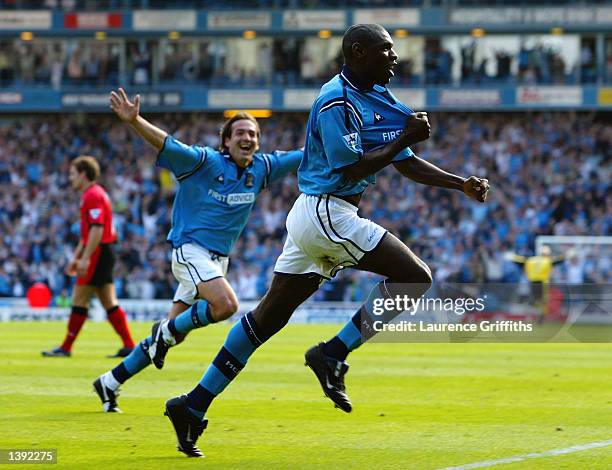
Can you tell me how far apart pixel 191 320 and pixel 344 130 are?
8.53 ft

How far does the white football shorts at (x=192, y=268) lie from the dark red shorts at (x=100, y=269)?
4545 mm

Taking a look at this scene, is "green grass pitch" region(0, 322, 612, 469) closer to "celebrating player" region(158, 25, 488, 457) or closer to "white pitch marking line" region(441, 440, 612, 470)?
"white pitch marking line" region(441, 440, 612, 470)

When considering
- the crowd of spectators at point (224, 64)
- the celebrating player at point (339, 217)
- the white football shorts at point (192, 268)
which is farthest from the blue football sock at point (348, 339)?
the crowd of spectators at point (224, 64)

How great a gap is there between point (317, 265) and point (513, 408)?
315 cm

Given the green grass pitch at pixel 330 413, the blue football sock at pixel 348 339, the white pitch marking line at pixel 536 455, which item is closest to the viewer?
the white pitch marking line at pixel 536 455

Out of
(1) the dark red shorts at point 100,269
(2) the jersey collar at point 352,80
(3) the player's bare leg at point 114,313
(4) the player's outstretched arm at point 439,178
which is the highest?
(2) the jersey collar at point 352,80

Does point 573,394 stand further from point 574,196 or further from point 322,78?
point 322,78

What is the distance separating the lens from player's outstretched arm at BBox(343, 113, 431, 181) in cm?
671

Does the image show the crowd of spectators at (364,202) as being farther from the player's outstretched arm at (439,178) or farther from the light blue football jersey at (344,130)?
the light blue football jersey at (344,130)

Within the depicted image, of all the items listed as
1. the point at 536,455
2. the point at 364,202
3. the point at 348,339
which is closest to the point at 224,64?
the point at 364,202

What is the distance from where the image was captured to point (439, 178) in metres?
7.04

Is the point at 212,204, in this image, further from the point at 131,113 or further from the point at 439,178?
the point at 439,178

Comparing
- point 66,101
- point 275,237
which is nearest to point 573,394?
point 275,237

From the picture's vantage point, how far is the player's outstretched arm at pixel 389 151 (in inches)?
Answer: 264
